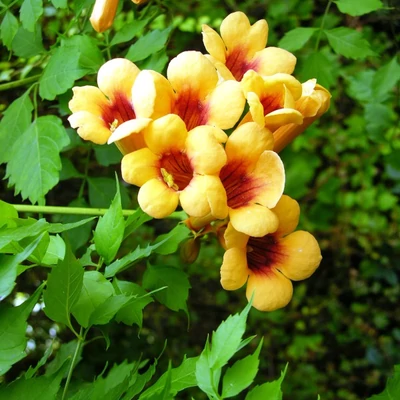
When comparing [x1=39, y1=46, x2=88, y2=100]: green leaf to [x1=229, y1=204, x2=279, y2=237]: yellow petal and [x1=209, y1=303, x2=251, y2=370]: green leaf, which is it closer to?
[x1=229, y1=204, x2=279, y2=237]: yellow petal

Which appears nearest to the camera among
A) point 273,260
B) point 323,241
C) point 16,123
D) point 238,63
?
point 273,260

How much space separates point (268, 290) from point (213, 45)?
50cm

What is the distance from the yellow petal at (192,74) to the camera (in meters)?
1.09

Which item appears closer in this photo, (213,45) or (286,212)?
(286,212)

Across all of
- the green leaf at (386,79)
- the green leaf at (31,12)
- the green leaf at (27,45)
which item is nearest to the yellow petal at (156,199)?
the green leaf at (31,12)

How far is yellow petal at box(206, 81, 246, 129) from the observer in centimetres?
106

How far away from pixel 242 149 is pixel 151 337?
2315mm

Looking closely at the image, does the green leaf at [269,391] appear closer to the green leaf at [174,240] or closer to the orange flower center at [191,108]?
the green leaf at [174,240]

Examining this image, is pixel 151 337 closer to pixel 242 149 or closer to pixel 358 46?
pixel 358 46

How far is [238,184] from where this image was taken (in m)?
1.11

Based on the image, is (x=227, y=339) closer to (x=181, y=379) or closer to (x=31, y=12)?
→ (x=181, y=379)

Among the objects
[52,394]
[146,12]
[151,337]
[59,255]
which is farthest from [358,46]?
[151,337]

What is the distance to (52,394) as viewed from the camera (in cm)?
88

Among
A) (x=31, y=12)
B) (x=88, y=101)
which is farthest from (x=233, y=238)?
(x=31, y=12)
